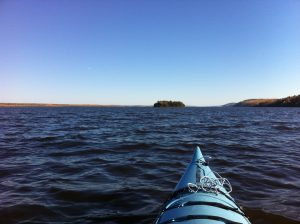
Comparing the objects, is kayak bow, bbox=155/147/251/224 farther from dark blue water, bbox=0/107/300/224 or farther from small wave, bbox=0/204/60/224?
small wave, bbox=0/204/60/224

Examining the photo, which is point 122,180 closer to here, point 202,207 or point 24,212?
point 24,212

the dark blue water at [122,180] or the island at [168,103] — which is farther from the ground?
the island at [168,103]

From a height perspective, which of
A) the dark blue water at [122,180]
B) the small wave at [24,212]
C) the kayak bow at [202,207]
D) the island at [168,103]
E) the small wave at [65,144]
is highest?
the island at [168,103]

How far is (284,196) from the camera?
7508 mm

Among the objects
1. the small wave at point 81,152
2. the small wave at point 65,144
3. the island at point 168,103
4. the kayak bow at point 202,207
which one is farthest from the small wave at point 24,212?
the island at point 168,103

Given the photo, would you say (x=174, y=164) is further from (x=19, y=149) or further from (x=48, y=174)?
(x=19, y=149)

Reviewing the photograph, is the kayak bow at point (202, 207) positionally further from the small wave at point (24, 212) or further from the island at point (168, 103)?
the island at point (168, 103)

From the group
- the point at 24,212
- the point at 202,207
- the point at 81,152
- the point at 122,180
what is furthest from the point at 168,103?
the point at 202,207

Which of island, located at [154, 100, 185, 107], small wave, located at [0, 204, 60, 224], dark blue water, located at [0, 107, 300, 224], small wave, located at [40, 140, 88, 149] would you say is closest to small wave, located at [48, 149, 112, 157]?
dark blue water, located at [0, 107, 300, 224]

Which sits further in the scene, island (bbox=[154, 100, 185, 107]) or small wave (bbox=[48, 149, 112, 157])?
island (bbox=[154, 100, 185, 107])

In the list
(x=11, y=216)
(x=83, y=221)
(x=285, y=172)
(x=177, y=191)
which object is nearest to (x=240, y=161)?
(x=285, y=172)

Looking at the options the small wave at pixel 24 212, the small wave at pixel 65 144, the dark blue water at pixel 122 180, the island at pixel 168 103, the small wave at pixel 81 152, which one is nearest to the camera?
the small wave at pixel 24 212

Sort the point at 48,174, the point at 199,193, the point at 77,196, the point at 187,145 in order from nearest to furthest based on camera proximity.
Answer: the point at 199,193
the point at 77,196
the point at 48,174
the point at 187,145

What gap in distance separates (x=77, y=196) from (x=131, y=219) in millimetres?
2006
